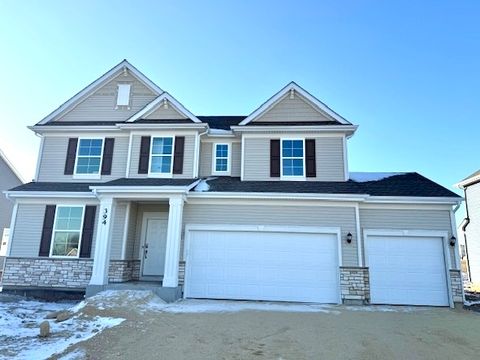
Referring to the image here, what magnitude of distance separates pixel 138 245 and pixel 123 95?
20.1 ft

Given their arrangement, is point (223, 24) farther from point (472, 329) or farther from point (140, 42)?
point (472, 329)

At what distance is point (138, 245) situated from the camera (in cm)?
1152

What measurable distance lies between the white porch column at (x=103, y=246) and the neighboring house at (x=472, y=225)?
58.2 feet

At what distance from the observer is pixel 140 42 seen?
1260 centimetres

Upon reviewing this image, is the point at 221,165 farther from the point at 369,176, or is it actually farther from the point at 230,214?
the point at 369,176

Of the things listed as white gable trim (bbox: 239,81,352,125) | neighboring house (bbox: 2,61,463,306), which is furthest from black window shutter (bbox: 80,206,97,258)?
white gable trim (bbox: 239,81,352,125)

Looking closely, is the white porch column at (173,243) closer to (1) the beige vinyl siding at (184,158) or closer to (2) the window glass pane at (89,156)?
(1) the beige vinyl siding at (184,158)

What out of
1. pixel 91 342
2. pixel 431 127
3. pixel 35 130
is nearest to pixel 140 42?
pixel 35 130

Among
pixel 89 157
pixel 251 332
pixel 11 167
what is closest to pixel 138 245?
pixel 89 157

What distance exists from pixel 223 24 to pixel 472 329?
40.5 ft

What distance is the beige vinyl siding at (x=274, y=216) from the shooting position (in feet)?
34.1

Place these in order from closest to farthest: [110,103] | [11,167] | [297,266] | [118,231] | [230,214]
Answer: [297,266]
[230,214]
[118,231]
[110,103]
[11,167]

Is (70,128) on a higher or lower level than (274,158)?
higher

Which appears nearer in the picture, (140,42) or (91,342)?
(91,342)
